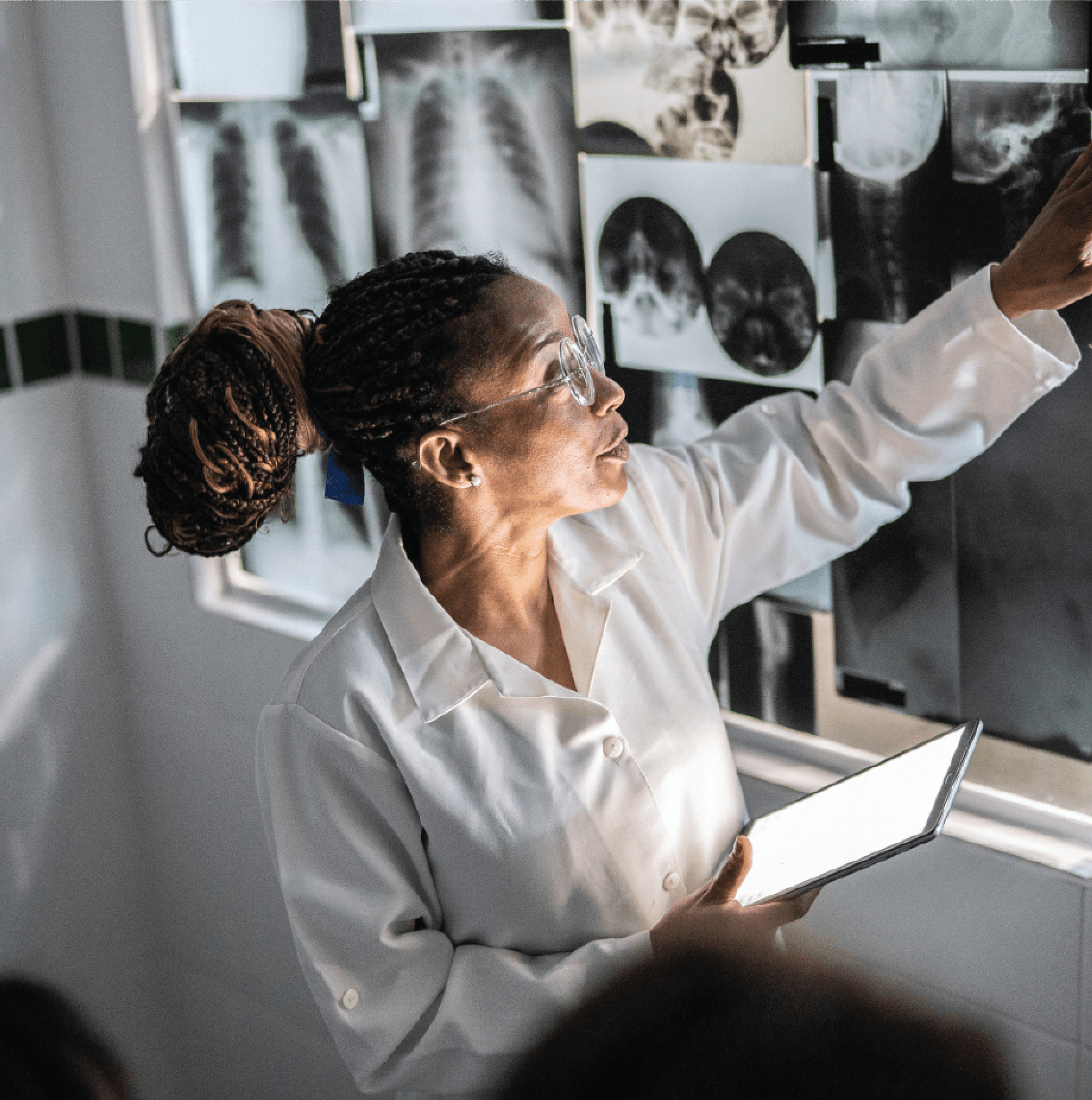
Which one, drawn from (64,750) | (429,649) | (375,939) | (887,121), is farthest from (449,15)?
(64,750)

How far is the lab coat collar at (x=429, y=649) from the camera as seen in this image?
51.5 inches

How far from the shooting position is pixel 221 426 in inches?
50.7

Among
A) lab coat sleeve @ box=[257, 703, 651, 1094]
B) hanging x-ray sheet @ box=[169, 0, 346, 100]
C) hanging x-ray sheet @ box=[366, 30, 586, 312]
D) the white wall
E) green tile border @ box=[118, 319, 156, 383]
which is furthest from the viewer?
the white wall

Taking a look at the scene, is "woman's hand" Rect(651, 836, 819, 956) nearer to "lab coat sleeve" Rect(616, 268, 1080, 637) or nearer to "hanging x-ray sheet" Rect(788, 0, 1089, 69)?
"lab coat sleeve" Rect(616, 268, 1080, 637)

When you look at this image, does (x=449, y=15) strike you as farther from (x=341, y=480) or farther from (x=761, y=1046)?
(x=761, y=1046)

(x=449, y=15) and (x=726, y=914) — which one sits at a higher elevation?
(x=449, y=15)

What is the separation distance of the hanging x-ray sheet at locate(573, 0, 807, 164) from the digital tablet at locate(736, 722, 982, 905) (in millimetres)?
705

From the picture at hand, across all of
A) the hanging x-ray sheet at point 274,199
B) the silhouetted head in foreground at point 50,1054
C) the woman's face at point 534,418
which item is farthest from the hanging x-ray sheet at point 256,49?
the silhouetted head in foreground at point 50,1054

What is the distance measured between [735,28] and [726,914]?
98 centimetres

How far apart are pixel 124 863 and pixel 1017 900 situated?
1.92m

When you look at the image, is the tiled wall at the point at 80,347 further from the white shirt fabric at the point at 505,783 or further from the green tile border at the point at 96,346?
the white shirt fabric at the point at 505,783

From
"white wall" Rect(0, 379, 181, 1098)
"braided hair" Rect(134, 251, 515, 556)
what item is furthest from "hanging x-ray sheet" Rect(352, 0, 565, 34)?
"white wall" Rect(0, 379, 181, 1098)

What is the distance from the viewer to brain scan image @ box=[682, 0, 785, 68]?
1512 millimetres

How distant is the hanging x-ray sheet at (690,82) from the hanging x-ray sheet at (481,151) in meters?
0.06
